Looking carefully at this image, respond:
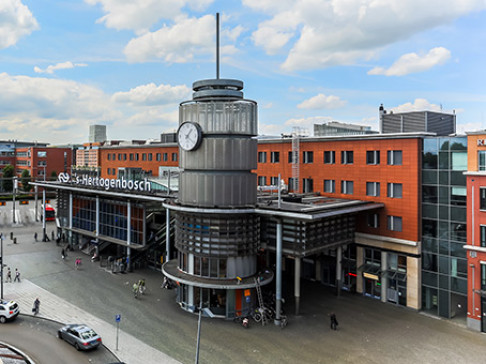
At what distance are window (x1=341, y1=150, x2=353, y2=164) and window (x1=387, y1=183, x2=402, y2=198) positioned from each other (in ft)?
19.1

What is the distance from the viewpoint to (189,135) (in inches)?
1531

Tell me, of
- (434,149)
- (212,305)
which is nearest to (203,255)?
(212,305)

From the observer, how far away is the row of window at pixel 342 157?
139 feet

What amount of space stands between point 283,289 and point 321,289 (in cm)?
467

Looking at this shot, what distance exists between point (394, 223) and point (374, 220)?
2260 millimetres

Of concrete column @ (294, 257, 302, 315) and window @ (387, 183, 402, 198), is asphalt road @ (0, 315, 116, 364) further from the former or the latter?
window @ (387, 183, 402, 198)

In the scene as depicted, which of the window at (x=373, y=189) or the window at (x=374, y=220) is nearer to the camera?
the window at (x=374, y=220)

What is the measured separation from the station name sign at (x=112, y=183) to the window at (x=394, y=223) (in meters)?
30.9

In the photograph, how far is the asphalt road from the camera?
29.9m

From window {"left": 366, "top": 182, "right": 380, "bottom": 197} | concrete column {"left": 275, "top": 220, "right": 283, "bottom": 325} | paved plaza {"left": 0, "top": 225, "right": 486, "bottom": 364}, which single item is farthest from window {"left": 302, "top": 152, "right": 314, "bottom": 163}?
concrete column {"left": 275, "top": 220, "right": 283, "bottom": 325}

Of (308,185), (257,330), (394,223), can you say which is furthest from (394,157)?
(257,330)

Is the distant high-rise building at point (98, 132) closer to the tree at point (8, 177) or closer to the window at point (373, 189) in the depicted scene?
the tree at point (8, 177)

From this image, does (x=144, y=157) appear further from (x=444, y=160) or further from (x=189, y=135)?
(x=444, y=160)

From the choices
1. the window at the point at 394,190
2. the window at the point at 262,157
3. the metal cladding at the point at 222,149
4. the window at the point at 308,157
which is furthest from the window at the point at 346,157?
the metal cladding at the point at 222,149
